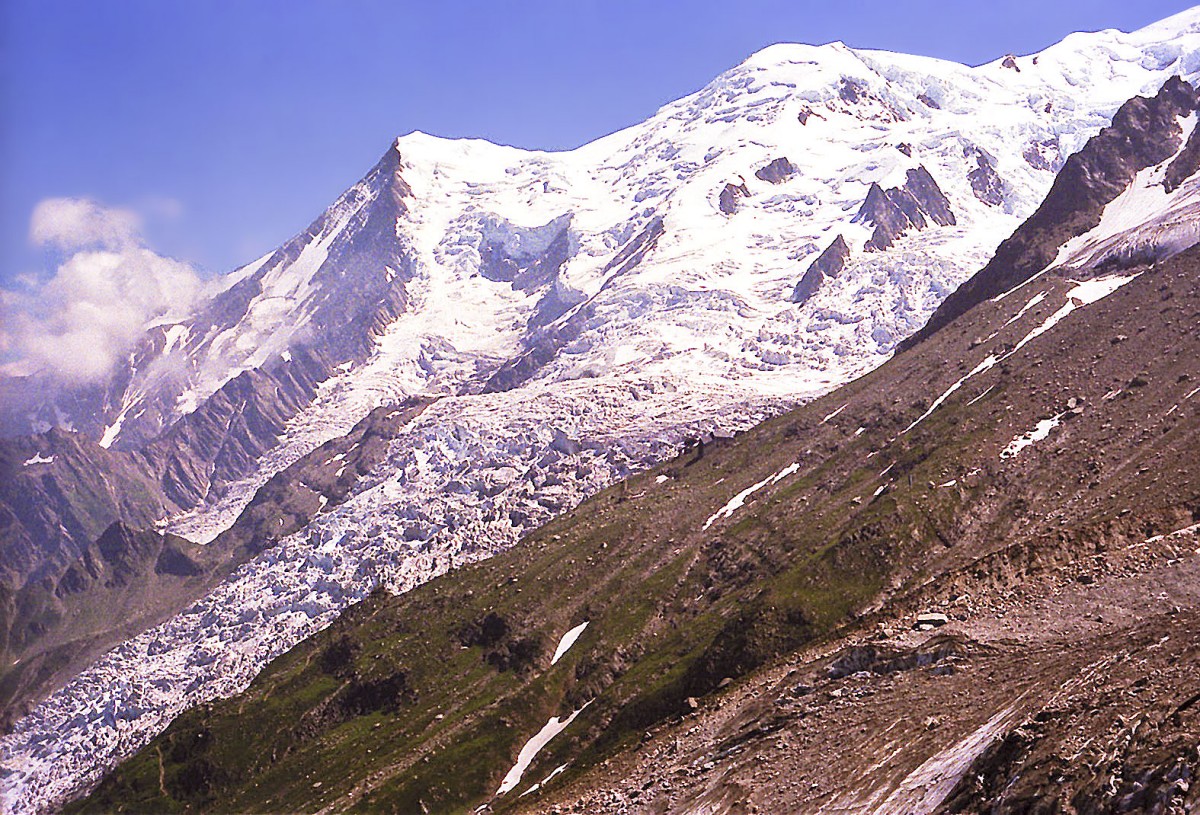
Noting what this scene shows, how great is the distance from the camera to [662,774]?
269 ft

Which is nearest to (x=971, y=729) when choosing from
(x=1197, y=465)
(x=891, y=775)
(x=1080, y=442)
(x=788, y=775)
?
(x=891, y=775)

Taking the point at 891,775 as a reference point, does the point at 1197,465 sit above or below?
below

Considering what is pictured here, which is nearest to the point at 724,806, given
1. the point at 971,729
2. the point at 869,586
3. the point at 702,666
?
the point at 971,729

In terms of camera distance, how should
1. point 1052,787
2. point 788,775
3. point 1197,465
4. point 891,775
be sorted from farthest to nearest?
1. point 1197,465
2. point 788,775
3. point 891,775
4. point 1052,787

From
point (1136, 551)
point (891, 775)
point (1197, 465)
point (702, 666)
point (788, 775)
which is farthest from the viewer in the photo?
point (702, 666)

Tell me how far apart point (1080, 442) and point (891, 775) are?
464 feet

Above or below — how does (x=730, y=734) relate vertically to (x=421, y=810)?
above

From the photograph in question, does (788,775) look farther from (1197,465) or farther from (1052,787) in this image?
(1197,465)

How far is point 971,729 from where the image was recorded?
6481cm

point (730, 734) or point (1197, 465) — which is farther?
point (1197, 465)

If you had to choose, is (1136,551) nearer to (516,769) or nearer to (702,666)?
(702,666)

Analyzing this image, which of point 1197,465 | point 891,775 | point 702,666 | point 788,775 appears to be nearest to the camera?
point 891,775

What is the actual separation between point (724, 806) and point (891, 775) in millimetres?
12425

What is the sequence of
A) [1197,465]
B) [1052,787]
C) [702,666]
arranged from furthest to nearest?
1. [702,666]
2. [1197,465]
3. [1052,787]
